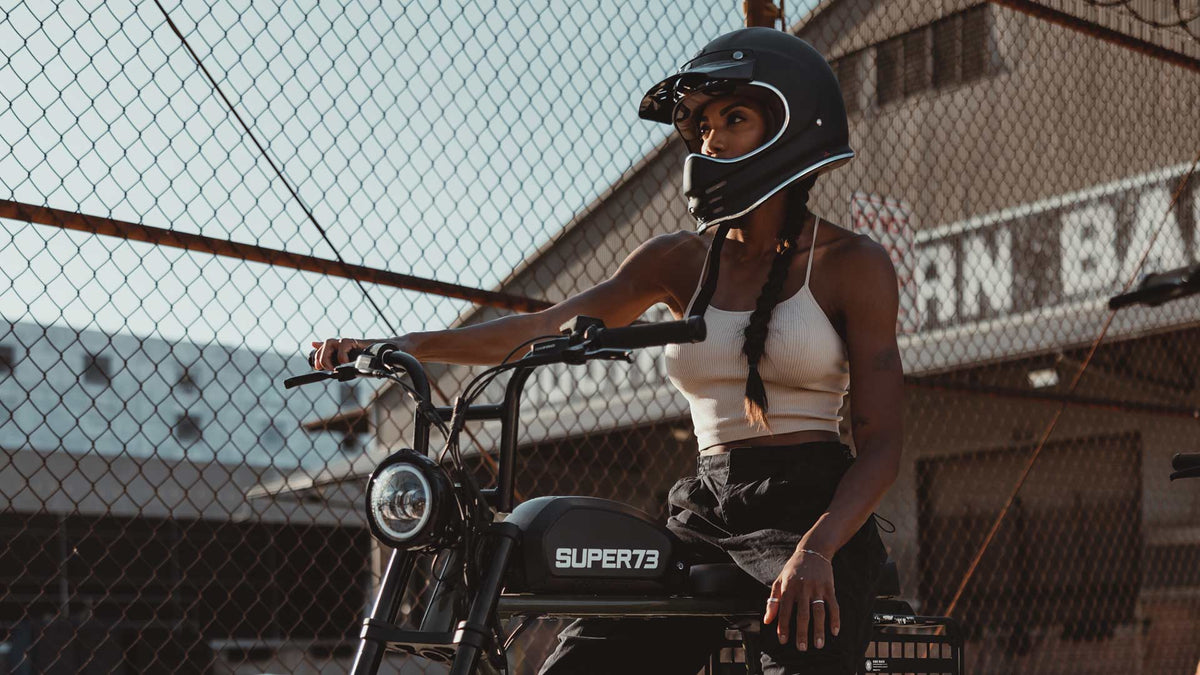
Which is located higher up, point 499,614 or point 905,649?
point 905,649

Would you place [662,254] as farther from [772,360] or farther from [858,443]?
[858,443]

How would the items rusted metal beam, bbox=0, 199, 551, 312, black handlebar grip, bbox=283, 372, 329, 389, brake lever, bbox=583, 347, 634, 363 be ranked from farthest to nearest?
rusted metal beam, bbox=0, 199, 551, 312, black handlebar grip, bbox=283, 372, 329, 389, brake lever, bbox=583, 347, 634, 363

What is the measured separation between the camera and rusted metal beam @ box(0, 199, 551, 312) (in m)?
3.45

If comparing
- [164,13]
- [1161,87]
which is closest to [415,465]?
[164,13]

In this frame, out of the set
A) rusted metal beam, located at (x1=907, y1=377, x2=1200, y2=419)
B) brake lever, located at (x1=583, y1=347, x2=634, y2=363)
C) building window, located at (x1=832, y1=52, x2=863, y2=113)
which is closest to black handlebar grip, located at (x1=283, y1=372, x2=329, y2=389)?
brake lever, located at (x1=583, y1=347, x2=634, y2=363)

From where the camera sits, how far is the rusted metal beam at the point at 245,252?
345 cm

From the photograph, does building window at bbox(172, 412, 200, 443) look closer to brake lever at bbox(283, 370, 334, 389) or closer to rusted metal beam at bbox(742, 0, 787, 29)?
brake lever at bbox(283, 370, 334, 389)

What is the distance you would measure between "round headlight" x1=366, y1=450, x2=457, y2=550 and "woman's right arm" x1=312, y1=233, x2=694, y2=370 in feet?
1.44

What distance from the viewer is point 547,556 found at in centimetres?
188

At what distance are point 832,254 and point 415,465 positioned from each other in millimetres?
955

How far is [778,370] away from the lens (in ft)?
7.24

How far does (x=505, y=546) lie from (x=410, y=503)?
0.16 meters

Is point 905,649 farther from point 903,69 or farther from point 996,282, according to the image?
point 903,69

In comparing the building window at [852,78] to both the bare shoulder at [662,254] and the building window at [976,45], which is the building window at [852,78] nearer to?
the building window at [976,45]
